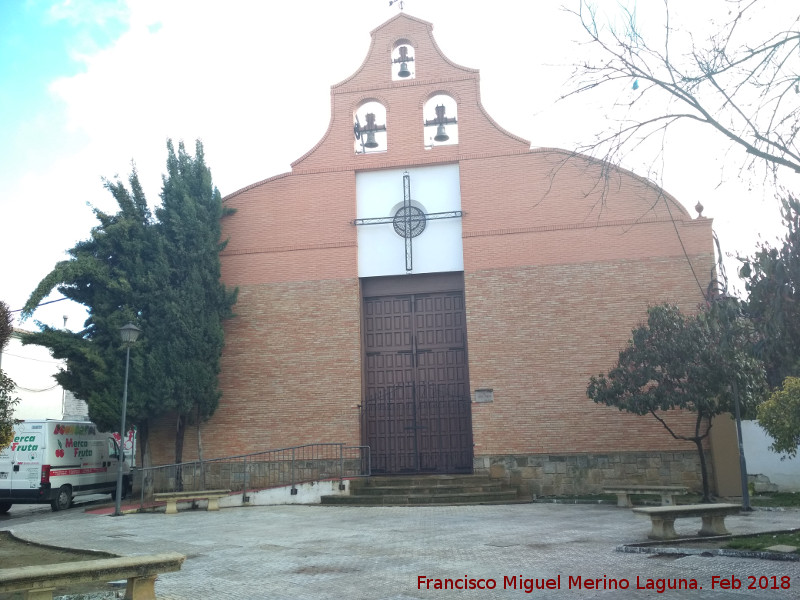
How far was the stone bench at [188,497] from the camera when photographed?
1348 cm

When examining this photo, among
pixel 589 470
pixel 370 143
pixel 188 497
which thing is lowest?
pixel 188 497

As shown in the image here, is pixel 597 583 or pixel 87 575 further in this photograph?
pixel 597 583

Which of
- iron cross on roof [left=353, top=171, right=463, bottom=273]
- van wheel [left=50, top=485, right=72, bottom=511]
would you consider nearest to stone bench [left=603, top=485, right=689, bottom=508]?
iron cross on roof [left=353, top=171, right=463, bottom=273]

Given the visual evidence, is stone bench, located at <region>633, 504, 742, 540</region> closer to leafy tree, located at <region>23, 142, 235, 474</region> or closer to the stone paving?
the stone paving

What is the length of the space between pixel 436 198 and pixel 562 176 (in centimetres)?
298

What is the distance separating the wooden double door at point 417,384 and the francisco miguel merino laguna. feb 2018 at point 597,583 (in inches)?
383

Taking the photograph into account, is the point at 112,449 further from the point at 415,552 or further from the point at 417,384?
the point at 415,552

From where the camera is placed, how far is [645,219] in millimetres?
16125

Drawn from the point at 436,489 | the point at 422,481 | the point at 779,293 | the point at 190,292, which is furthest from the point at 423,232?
the point at 779,293

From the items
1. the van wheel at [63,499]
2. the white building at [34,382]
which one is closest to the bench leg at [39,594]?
the van wheel at [63,499]

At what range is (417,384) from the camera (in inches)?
656

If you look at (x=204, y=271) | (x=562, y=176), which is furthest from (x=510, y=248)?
(x=204, y=271)

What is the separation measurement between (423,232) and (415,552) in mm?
10042

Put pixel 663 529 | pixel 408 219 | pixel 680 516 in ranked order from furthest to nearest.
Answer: pixel 408 219
pixel 663 529
pixel 680 516
